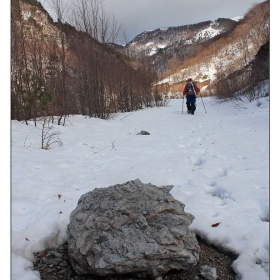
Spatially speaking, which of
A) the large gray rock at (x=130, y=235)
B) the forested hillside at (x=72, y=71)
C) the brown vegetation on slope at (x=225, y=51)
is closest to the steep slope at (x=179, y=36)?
the brown vegetation on slope at (x=225, y=51)

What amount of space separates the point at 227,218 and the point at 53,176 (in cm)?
229

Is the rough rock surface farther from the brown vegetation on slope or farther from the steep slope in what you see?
the steep slope

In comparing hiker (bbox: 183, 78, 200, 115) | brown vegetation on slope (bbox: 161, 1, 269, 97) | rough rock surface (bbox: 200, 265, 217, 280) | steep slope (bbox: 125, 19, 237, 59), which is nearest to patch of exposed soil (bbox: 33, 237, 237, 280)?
rough rock surface (bbox: 200, 265, 217, 280)

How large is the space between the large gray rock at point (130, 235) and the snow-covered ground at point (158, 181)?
35cm

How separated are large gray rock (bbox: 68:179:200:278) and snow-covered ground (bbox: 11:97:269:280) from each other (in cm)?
35

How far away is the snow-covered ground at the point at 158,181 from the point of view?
1.70 meters

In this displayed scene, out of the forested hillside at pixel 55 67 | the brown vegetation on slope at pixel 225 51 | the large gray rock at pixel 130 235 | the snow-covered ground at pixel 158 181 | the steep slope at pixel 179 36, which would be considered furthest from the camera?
the steep slope at pixel 179 36

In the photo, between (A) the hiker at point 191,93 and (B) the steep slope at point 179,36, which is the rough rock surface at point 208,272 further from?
(B) the steep slope at point 179,36

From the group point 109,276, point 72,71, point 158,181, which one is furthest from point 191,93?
point 109,276

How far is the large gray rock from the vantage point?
1.36m

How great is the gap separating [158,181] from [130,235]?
1428mm

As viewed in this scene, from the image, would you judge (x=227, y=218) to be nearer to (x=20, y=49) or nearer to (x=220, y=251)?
(x=220, y=251)

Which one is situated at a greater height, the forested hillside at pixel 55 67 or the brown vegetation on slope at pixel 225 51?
the brown vegetation on slope at pixel 225 51

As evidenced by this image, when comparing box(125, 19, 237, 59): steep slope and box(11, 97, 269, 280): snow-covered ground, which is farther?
box(125, 19, 237, 59): steep slope
